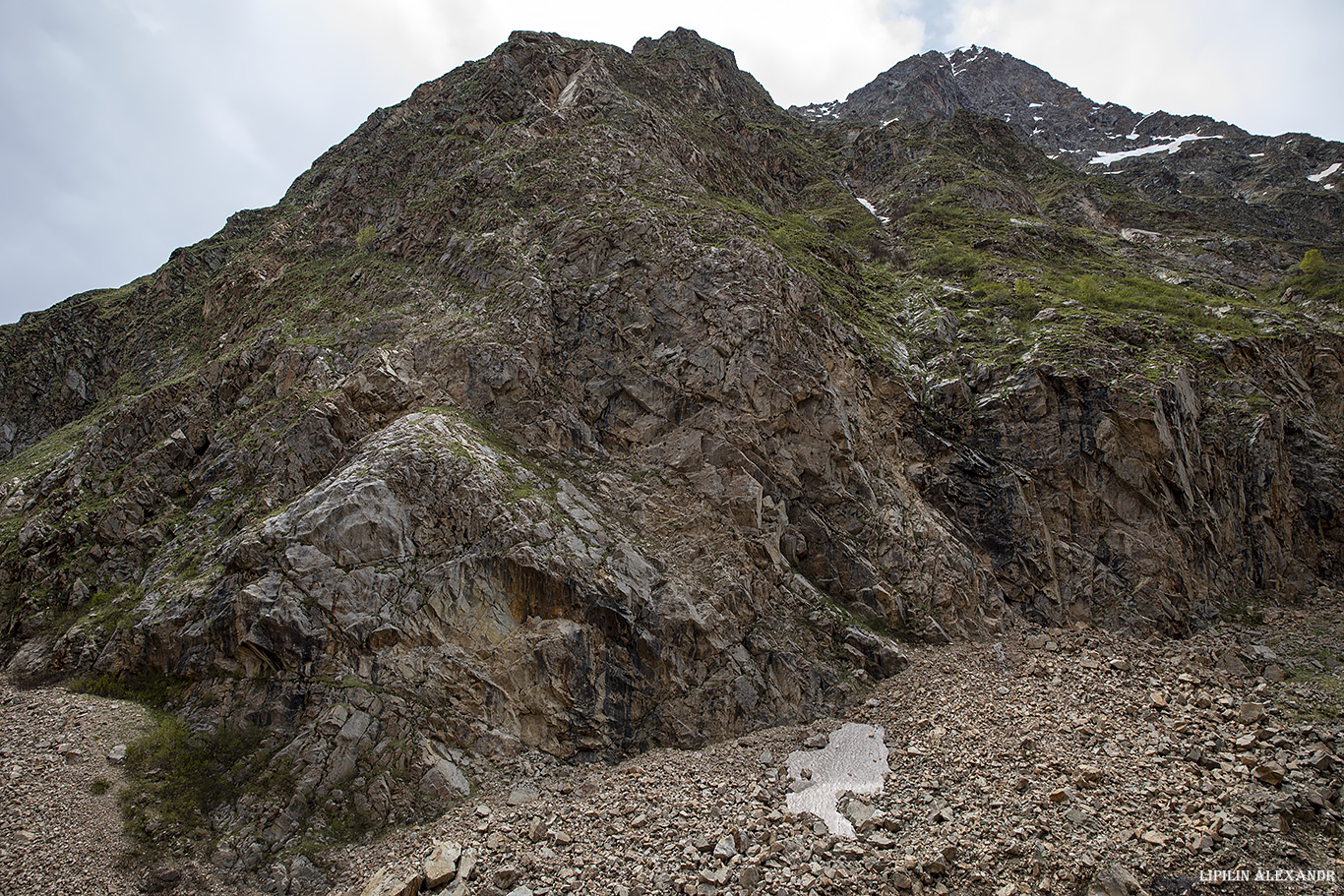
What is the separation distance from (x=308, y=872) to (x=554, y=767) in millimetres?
5881

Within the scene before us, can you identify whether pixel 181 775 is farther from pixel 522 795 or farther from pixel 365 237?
pixel 365 237

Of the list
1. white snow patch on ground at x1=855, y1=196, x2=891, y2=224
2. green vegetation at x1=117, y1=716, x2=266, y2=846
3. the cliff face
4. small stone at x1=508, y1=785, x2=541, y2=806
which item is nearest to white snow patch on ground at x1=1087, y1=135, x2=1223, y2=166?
white snow patch on ground at x1=855, y1=196, x2=891, y2=224

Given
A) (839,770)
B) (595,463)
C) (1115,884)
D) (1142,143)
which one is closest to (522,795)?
(839,770)

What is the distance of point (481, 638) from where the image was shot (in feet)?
55.4

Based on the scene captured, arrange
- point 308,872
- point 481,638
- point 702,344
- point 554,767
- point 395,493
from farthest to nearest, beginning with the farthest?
point 702,344 < point 395,493 < point 481,638 < point 554,767 < point 308,872

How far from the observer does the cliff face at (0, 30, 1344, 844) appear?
16719 millimetres

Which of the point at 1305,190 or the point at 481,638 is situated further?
the point at 1305,190

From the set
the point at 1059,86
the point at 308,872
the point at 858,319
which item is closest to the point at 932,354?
the point at 858,319

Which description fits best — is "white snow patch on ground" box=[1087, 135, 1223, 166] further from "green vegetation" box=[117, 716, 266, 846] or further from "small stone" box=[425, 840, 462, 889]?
"green vegetation" box=[117, 716, 266, 846]

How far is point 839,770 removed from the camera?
51.3ft

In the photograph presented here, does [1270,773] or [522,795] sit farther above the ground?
[522,795]

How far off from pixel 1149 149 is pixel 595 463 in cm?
13315

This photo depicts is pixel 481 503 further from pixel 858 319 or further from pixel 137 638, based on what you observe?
pixel 858 319

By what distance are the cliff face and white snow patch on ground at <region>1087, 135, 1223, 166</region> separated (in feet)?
260
